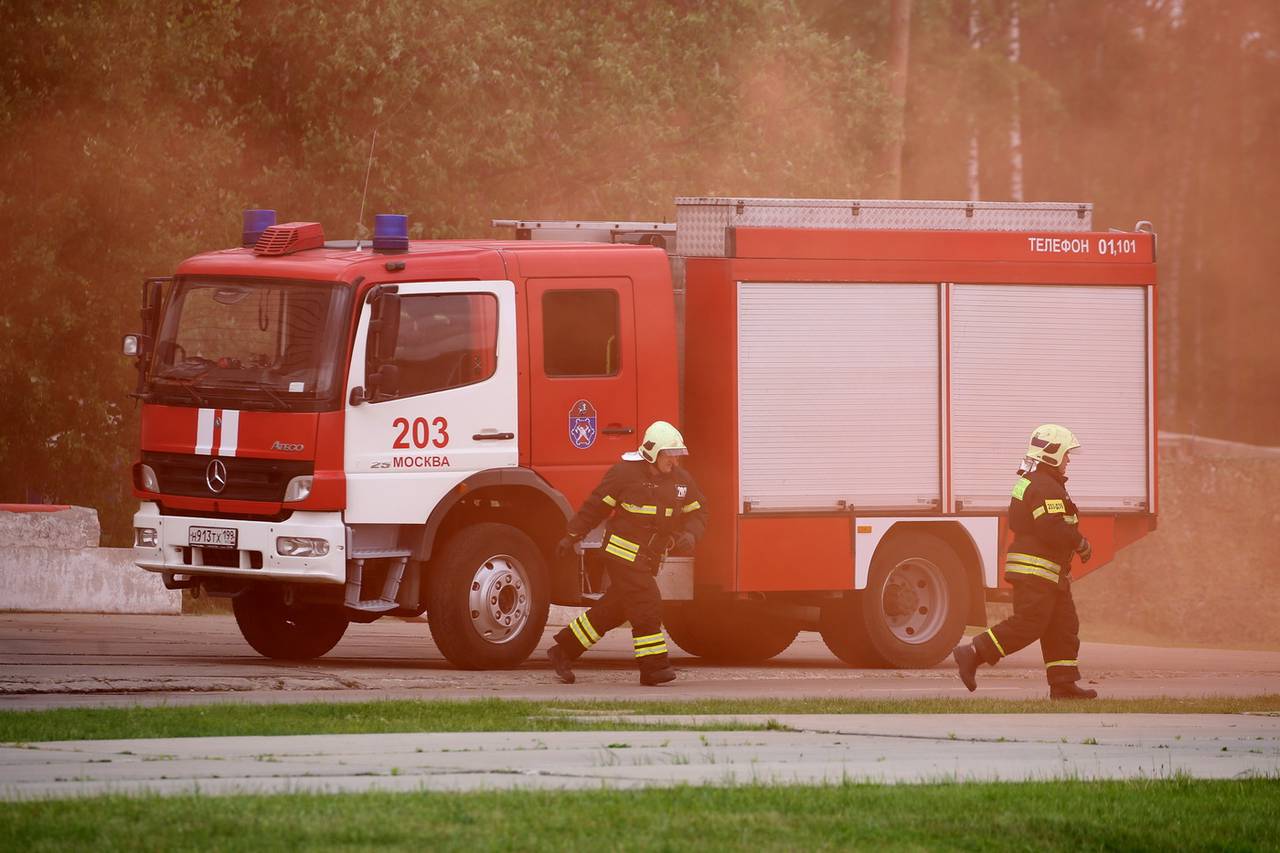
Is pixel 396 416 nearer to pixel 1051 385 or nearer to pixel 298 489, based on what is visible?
pixel 298 489

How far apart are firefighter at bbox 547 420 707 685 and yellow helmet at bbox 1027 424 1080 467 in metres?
2.12

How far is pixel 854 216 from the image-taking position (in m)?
16.8

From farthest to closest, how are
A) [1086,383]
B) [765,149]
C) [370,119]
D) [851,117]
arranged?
[851,117] < [765,149] < [370,119] < [1086,383]

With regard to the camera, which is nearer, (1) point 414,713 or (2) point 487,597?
(1) point 414,713

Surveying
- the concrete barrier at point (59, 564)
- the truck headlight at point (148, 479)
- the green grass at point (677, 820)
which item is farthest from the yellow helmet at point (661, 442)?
the concrete barrier at point (59, 564)

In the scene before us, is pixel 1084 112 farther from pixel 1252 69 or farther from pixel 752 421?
pixel 752 421

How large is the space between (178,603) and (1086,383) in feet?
27.3

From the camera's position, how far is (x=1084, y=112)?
48250mm

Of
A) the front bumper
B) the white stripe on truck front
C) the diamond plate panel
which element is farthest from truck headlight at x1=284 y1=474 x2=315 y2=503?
the diamond plate panel

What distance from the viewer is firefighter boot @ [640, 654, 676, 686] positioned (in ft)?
48.3

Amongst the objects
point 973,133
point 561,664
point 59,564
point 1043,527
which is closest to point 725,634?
point 561,664

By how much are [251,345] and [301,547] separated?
4.43 ft

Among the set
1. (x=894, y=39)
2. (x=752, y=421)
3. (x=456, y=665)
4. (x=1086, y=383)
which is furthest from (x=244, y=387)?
(x=894, y=39)

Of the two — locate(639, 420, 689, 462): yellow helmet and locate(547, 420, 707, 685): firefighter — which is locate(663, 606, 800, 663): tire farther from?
locate(639, 420, 689, 462): yellow helmet
